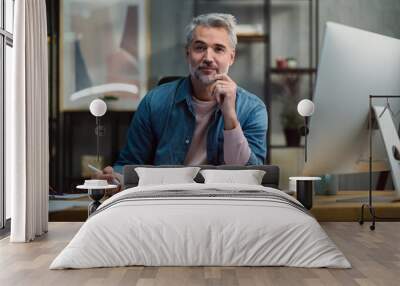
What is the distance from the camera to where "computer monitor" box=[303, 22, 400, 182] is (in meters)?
7.22

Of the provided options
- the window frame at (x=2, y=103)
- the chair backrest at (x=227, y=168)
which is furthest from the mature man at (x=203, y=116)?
the window frame at (x=2, y=103)

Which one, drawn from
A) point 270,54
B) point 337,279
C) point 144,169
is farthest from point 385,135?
point 337,279

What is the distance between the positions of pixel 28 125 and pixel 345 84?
3.43m

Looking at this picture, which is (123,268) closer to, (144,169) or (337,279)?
(337,279)

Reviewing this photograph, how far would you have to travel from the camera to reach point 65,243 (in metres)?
5.77

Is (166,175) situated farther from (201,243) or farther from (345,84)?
(345,84)

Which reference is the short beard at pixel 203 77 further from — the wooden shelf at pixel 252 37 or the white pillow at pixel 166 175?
the white pillow at pixel 166 175

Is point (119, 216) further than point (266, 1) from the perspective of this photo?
No

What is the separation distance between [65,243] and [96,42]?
8.39ft

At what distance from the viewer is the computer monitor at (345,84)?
722cm

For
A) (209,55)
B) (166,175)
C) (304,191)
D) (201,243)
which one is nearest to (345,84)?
(304,191)

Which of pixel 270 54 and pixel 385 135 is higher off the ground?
pixel 270 54

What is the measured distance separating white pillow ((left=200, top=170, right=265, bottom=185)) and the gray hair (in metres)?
1.48

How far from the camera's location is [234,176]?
6.55 m
